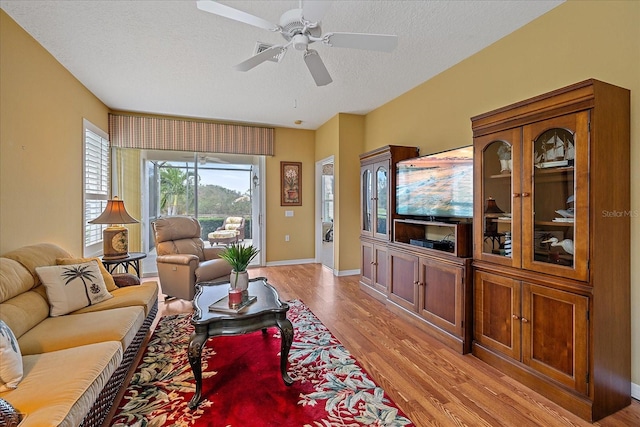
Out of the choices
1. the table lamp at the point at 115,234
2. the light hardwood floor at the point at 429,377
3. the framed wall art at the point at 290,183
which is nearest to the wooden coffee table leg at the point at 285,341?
the light hardwood floor at the point at 429,377

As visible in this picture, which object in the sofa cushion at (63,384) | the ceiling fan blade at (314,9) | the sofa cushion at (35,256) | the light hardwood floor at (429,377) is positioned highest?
the ceiling fan blade at (314,9)

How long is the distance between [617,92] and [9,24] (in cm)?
447

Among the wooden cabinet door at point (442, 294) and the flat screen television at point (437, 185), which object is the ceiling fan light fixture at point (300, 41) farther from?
the wooden cabinet door at point (442, 294)

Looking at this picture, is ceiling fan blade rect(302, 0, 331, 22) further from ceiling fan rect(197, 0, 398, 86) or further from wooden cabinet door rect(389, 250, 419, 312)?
wooden cabinet door rect(389, 250, 419, 312)

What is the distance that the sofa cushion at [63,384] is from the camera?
3.96 feet

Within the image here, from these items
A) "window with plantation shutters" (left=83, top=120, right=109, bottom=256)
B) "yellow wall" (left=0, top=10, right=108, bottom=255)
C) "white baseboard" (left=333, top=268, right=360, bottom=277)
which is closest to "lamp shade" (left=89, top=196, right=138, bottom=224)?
"yellow wall" (left=0, top=10, right=108, bottom=255)

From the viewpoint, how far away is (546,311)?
198cm

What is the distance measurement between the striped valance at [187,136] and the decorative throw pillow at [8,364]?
4213 millimetres

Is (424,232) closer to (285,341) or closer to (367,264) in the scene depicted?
(367,264)

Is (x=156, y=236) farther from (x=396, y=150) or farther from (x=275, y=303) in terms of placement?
(x=396, y=150)

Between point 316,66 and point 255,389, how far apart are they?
241 centimetres

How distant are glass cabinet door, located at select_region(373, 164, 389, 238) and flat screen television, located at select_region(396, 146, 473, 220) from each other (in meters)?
0.16

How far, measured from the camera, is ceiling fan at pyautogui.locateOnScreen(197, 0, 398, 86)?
1759 mm

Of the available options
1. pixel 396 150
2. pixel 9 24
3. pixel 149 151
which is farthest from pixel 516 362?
pixel 149 151
